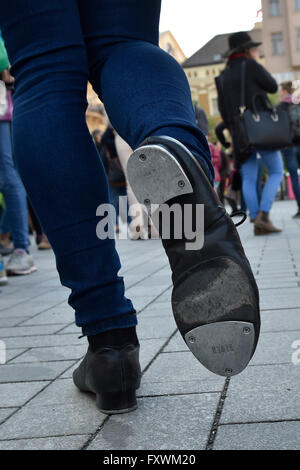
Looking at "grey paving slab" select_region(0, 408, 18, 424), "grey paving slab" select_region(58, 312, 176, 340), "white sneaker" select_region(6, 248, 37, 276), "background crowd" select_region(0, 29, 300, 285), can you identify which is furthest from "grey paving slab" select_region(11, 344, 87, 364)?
"white sneaker" select_region(6, 248, 37, 276)

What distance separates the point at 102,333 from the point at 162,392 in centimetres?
23

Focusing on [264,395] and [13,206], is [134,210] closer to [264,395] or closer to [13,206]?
[13,206]

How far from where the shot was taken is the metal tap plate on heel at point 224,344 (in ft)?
4.65

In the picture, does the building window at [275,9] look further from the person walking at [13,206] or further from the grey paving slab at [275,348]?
the grey paving slab at [275,348]

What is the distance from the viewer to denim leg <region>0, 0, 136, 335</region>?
167 centimetres

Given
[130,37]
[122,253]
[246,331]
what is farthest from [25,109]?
[122,253]

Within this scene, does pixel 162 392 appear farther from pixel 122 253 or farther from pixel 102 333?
pixel 122 253

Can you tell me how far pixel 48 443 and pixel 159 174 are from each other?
0.59 m

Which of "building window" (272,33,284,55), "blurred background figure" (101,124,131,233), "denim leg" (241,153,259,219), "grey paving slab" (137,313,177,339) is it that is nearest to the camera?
"grey paving slab" (137,313,177,339)

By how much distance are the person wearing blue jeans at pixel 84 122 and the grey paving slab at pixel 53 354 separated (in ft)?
1.96

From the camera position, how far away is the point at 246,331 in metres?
1.42

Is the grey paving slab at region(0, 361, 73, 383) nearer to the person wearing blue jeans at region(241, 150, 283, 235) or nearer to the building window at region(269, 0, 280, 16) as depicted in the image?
the person wearing blue jeans at region(241, 150, 283, 235)

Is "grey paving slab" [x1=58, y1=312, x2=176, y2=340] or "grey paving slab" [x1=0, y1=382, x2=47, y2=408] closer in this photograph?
"grey paving slab" [x1=0, y1=382, x2=47, y2=408]

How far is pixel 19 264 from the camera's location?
5730 mm
